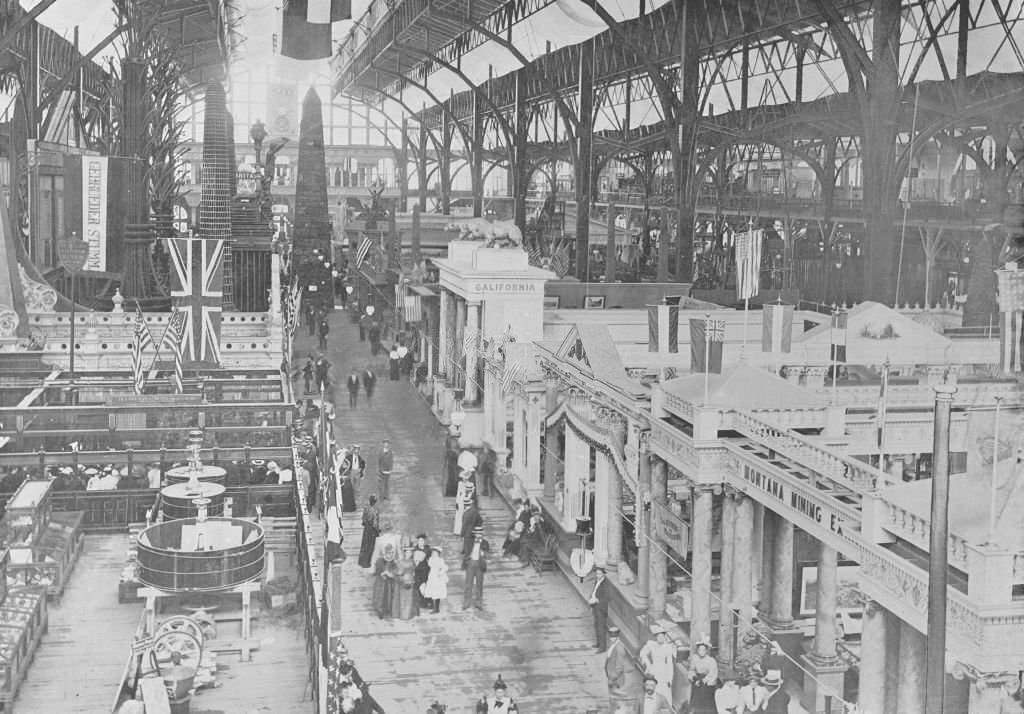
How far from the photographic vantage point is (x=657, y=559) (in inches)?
728

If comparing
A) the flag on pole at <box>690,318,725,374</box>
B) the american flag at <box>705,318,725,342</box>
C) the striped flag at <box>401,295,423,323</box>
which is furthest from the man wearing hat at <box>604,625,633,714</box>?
the striped flag at <box>401,295,423,323</box>

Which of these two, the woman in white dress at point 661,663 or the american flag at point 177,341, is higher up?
the american flag at point 177,341

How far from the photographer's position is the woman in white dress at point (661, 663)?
16.5 m

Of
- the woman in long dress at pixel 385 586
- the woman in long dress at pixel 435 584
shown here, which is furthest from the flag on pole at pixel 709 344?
the woman in long dress at pixel 385 586

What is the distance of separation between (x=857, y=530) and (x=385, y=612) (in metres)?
9.82

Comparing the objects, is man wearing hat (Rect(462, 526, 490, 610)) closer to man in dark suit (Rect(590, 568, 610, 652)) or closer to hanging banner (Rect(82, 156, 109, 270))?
man in dark suit (Rect(590, 568, 610, 652))

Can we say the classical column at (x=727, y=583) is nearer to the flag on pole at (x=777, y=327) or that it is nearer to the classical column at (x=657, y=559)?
the classical column at (x=657, y=559)

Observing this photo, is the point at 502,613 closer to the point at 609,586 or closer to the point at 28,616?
the point at 609,586

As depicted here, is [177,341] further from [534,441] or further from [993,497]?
[993,497]

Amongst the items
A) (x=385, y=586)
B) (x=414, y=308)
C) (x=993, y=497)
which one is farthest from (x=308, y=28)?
(x=993, y=497)

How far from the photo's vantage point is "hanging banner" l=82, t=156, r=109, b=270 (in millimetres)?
34688

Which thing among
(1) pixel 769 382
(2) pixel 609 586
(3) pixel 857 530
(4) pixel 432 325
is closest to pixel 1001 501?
(3) pixel 857 530

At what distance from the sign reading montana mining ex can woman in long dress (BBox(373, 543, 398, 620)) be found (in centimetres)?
681

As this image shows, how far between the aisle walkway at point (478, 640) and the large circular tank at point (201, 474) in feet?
8.60
